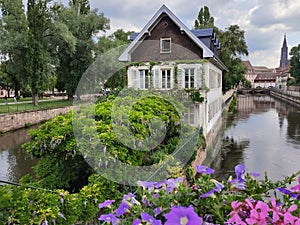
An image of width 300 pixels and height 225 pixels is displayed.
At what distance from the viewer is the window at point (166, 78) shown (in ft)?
61.7

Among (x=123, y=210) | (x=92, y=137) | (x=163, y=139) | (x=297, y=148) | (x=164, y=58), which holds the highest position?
(x=164, y=58)

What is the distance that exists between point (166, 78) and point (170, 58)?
4.61 feet

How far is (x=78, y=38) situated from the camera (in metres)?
36.3

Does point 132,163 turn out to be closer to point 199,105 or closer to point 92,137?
point 92,137

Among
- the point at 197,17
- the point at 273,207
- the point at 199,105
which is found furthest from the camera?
the point at 197,17

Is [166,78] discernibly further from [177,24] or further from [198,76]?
[177,24]

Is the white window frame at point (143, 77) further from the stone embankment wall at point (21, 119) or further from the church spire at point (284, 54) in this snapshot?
the church spire at point (284, 54)

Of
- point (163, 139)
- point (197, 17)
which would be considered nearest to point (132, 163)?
point (163, 139)

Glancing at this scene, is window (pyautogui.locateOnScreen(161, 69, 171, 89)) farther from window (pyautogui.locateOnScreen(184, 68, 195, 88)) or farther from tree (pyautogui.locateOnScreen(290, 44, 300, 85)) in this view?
tree (pyautogui.locateOnScreen(290, 44, 300, 85))

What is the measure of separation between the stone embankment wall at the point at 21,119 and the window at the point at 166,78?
44.0 feet

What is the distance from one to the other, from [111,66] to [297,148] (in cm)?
2566

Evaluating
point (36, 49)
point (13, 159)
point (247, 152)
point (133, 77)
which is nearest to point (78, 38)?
point (36, 49)

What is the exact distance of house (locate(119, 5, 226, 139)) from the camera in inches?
694

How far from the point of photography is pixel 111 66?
3700 cm
